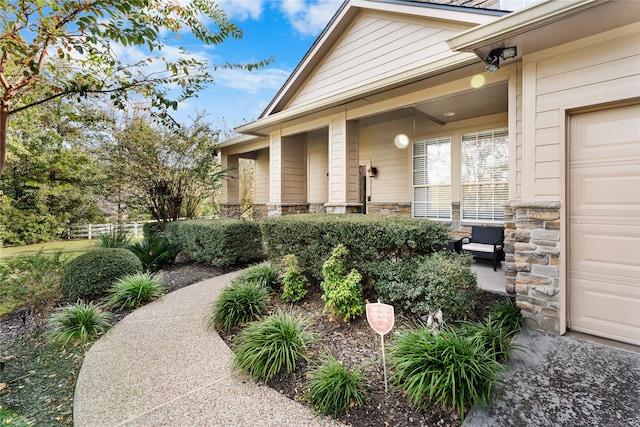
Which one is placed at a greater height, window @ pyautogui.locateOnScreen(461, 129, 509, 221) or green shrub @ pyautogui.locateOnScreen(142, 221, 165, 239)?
window @ pyautogui.locateOnScreen(461, 129, 509, 221)

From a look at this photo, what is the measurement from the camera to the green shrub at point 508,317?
323 centimetres

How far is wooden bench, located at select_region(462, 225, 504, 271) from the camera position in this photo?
5.65 m

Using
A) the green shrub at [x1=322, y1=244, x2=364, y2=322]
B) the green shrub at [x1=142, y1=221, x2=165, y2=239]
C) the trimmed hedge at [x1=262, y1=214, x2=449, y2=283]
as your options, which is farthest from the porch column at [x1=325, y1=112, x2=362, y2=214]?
the green shrub at [x1=142, y1=221, x2=165, y2=239]

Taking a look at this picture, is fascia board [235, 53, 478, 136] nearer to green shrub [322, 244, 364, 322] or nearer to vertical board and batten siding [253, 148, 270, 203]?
vertical board and batten siding [253, 148, 270, 203]

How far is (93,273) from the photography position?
4.80 m

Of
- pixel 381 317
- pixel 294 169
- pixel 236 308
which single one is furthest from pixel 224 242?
pixel 381 317

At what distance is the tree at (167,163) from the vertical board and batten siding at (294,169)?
7.51ft

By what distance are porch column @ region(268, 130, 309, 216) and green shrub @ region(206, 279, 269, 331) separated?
4358 mm

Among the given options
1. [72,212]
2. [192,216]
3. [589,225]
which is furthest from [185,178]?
[72,212]

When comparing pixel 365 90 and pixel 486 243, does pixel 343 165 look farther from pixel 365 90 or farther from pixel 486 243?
pixel 486 243

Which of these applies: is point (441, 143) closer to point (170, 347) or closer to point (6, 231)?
point (170, 347)

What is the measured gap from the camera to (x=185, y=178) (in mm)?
8586

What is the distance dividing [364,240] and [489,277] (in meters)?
2.86

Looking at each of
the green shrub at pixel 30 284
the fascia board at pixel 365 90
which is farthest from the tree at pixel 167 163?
the green shrub at pixel 30 284
